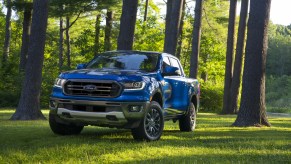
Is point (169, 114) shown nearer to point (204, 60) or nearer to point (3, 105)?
point (3, 105)

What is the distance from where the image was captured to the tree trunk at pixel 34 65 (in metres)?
16.0

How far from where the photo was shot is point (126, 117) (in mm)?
8688

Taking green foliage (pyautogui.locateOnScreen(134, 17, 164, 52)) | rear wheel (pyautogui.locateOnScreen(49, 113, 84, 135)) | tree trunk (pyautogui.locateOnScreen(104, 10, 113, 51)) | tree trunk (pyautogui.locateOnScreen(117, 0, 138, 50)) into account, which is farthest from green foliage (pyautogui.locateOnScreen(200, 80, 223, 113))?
rear wheel (pyautogui.locateOnScreen(49, 113, 84, 135))

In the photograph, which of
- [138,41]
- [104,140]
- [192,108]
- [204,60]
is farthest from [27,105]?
[204,60]

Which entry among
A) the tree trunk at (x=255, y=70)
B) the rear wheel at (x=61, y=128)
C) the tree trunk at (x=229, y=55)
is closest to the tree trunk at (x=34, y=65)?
the rear wheel at (x=61, y=128)

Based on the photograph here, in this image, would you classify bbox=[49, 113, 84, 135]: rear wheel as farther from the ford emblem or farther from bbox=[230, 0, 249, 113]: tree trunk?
bbox=[230, 0, 249, 113]: tree trunk

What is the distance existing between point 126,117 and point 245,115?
22.1 feet

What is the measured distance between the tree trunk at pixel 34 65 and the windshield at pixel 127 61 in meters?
5.85

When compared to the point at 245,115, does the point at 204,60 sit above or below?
above

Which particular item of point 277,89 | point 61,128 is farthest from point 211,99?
point 277,89

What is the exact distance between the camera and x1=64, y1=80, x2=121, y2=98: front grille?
876cm

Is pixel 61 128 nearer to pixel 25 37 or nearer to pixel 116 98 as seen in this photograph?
pixel 116 98

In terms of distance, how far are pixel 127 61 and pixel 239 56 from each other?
55.4 ft

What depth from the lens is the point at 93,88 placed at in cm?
882
